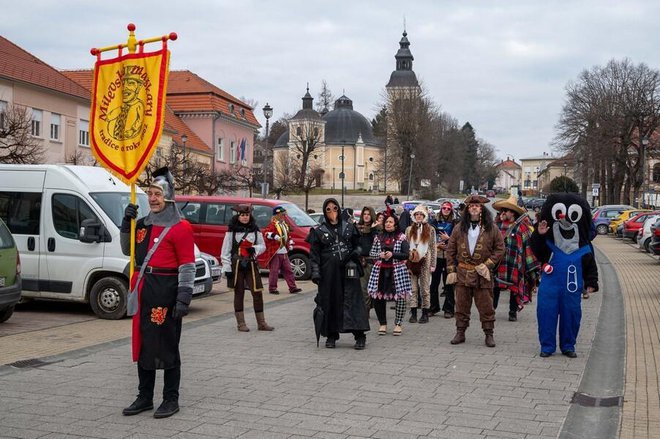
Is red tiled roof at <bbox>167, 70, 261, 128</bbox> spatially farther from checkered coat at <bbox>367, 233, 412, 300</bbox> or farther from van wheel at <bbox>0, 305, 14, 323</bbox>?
checkered coat at <bbox>367, 233, 412, 300</bbox>

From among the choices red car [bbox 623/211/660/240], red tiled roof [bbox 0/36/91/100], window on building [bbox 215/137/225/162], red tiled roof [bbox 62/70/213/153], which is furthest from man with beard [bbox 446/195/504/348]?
window on building [bbox 215/137/225/162]

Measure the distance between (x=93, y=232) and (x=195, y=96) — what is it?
168 feet

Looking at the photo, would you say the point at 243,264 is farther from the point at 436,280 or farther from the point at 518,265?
the point at 518,265

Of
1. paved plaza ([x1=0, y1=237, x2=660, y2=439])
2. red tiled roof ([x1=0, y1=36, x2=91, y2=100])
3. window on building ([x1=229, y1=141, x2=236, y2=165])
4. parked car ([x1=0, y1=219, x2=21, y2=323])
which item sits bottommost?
paved plaza ([x1=0, y1=237, x2=660, y2=439])

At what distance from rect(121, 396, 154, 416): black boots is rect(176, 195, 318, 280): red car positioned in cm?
1270

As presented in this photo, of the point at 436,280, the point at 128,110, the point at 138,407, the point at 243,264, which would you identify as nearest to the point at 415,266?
the point at 436,280

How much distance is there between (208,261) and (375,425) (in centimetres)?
848

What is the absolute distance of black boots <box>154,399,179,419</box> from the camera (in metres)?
6.45

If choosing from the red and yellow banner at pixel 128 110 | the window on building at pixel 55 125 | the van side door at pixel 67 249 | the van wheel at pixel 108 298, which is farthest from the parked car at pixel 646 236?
the window on building at pixel 55 125

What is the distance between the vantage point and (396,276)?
10.9 meters

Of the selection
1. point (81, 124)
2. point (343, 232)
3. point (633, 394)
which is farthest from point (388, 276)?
point (81, 124)

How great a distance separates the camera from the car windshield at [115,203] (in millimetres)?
12909

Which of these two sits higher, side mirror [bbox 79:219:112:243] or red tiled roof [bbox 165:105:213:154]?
red tiled roof [bbox 165:105:213:154]

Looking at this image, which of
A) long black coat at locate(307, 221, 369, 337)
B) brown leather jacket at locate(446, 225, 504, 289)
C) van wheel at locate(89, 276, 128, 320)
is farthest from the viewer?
van wheel at locate(89, 276, 128, 320)
